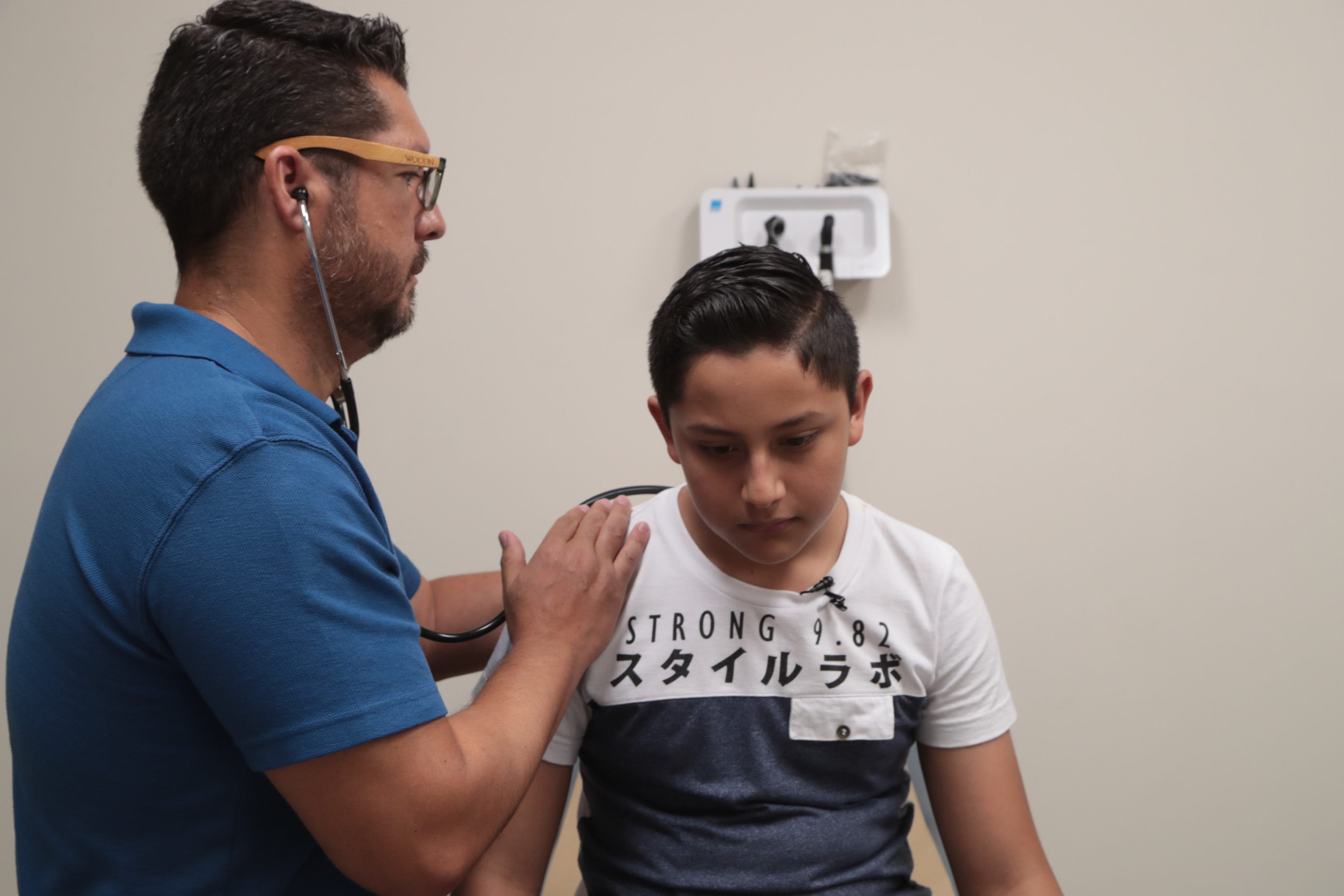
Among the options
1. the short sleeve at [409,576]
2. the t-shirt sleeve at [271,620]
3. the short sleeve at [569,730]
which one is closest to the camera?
the t-shirt sleeve at [271,620]

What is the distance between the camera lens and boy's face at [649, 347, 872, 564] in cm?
94

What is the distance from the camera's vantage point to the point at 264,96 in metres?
0.91

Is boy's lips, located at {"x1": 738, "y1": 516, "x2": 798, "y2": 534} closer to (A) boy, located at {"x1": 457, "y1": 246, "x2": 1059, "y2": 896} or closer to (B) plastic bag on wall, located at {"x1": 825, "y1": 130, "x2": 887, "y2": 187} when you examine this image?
(A) boy, located at {"x1": 457, "y1": 246, "x2": 1059, "y2": 896}

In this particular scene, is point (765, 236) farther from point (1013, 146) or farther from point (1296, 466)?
point (1296, 466)

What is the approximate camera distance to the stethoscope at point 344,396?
36.5 inches

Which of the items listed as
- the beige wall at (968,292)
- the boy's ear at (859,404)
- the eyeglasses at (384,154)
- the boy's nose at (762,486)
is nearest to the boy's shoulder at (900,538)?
the boy's ear at (859,404)

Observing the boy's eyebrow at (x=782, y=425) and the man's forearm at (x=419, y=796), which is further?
the boy's eyebrow at (x=782, y=425)

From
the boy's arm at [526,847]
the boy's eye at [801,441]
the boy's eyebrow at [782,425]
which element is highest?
the boy's eyebrow at [782,425]

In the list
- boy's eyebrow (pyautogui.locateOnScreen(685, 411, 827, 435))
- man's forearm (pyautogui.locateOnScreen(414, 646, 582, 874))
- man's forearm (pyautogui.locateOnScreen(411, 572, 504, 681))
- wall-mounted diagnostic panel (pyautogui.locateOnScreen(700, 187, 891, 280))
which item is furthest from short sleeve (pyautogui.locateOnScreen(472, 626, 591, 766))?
wall-mounted diagnostic panel (pyautogui.locateOnScreen(700, 187, 891, 280))

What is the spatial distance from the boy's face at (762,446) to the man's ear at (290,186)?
428 millimetres

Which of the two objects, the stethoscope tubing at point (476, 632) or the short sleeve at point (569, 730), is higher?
the stethoscope tubing at point (476, 632)

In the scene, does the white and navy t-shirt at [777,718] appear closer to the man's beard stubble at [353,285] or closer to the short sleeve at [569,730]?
the short sleeve at [569,730]

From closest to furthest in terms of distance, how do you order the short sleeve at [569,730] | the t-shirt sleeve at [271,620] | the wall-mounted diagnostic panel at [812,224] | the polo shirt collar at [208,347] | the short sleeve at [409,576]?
the t-shirt sleeve at [271,620], the polo shirt collar at [208,347], the short sleeve at [569,730], the short sleeve at [409,576], the wall-mounted diagnostic panel at [812,224]

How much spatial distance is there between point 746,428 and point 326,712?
1.57ft
